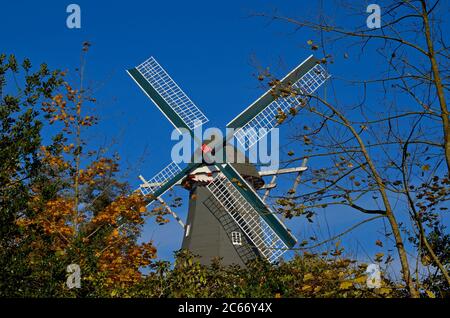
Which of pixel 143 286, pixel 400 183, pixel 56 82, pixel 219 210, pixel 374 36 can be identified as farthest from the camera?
pixel 219 210

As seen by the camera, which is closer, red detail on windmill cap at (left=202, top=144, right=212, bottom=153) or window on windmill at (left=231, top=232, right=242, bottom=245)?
window on windmill at (left=231, top=232, right=242, bottom=245)

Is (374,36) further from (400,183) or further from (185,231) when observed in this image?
(185,231)

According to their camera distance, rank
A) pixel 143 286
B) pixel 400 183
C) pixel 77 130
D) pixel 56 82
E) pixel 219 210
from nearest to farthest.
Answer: pixel 400 183, pixel 143 286, pixel 56 82, pixel 77 130, pixel 219 210

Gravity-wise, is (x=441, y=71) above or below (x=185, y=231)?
below

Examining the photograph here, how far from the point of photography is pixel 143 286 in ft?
33.3

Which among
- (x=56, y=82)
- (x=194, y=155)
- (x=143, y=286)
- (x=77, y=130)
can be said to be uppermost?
(x=194, y=155)

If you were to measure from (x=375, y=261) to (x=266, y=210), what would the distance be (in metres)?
1.61

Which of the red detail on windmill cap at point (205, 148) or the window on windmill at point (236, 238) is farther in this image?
the red detail on windmill cap at point (205, 148)

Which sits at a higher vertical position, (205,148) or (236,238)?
(205,148)

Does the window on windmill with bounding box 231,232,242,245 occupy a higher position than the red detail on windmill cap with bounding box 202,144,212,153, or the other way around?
the red detail on windmill cap with bounding box 202,144,212,153

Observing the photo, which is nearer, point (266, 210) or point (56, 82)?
point (266, 210)

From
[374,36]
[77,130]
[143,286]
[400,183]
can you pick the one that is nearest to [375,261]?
[400,183]

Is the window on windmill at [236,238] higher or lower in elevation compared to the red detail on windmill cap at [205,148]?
lower

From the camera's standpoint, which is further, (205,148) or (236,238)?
(205,148)
